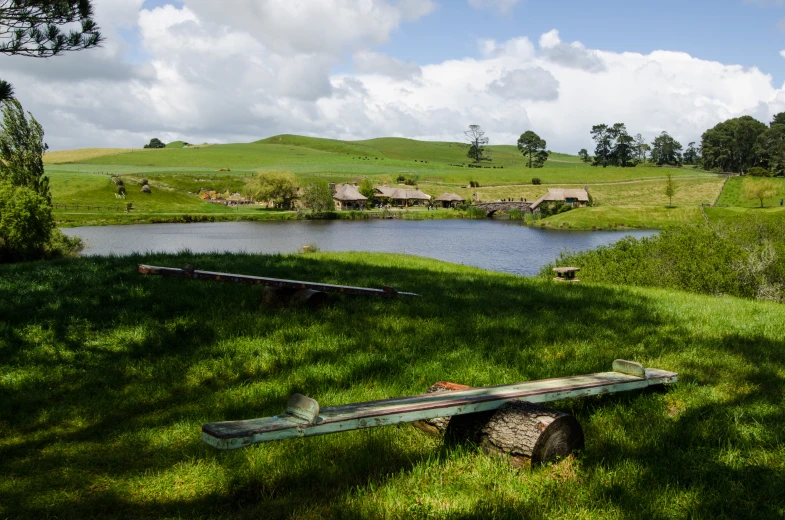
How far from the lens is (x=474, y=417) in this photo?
4512mm

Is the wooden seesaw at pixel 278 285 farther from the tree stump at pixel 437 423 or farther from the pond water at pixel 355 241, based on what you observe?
the pond water at pixel 355 241

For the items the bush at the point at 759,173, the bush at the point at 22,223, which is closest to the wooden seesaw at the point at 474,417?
the bush at the point at 22,223

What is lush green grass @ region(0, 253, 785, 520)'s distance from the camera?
12.4 ft

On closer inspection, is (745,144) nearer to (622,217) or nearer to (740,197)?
(740,197)

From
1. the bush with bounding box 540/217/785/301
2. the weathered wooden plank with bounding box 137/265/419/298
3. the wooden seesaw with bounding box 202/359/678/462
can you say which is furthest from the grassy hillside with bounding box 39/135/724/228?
the wooden seesaw with bounding box 202/359/678/462

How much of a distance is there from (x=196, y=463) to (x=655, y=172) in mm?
176227

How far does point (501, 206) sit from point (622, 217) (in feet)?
103

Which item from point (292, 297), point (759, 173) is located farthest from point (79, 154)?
point (292, 297)

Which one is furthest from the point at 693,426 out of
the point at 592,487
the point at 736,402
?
the point at 592,487

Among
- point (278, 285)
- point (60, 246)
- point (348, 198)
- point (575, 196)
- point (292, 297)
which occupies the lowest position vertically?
point (60, 246)

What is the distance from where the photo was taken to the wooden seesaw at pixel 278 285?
8398 mm

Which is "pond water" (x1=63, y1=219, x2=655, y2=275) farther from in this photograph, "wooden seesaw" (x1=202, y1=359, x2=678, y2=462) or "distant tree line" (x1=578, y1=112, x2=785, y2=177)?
"distant tree line" (x1=578, y1=112, x2=785, y2=177)

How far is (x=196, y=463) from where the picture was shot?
14.3ft

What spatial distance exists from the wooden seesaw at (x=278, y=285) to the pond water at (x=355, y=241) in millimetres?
29688
